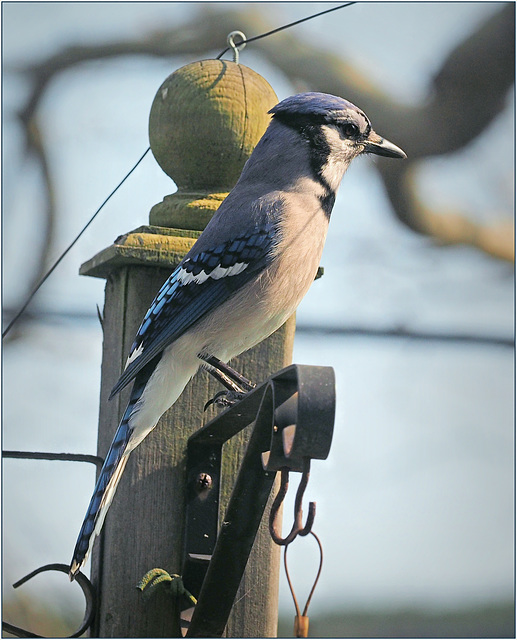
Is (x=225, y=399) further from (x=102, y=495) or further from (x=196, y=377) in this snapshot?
(x=102, y=495)

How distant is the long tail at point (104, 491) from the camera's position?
1.48 m

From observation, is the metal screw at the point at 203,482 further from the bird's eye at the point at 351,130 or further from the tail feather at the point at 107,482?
the bird's eye at the point at 351,130

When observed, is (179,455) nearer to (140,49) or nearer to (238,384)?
(238,384)

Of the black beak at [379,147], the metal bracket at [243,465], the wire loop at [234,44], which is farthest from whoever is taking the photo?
the black beak at [379,147]

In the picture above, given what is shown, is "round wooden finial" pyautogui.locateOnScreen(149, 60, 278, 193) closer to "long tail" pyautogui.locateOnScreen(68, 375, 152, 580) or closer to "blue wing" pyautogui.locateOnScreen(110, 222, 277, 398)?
"blue wing" pyautogui.locateOnScreen(110, 222, 277, 398)

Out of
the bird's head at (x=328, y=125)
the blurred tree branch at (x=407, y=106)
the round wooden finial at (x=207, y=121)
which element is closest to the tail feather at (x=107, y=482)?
the round wooden finial at (x=207, y=121)

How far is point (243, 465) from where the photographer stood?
127 cm

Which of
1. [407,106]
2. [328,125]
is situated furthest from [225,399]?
[407,106]

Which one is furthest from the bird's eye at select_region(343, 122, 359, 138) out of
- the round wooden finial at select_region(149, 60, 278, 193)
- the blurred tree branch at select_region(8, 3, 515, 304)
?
the blurred tree branch at select_region(8, 3, 515, 304)

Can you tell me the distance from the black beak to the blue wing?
1.06 feet

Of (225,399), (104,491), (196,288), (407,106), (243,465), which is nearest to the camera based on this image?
(243,465)

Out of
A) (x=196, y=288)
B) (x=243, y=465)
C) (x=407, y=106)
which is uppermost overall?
(x=407, y=106)

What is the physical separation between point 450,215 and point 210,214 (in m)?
2.51

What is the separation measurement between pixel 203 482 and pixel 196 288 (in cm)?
38
